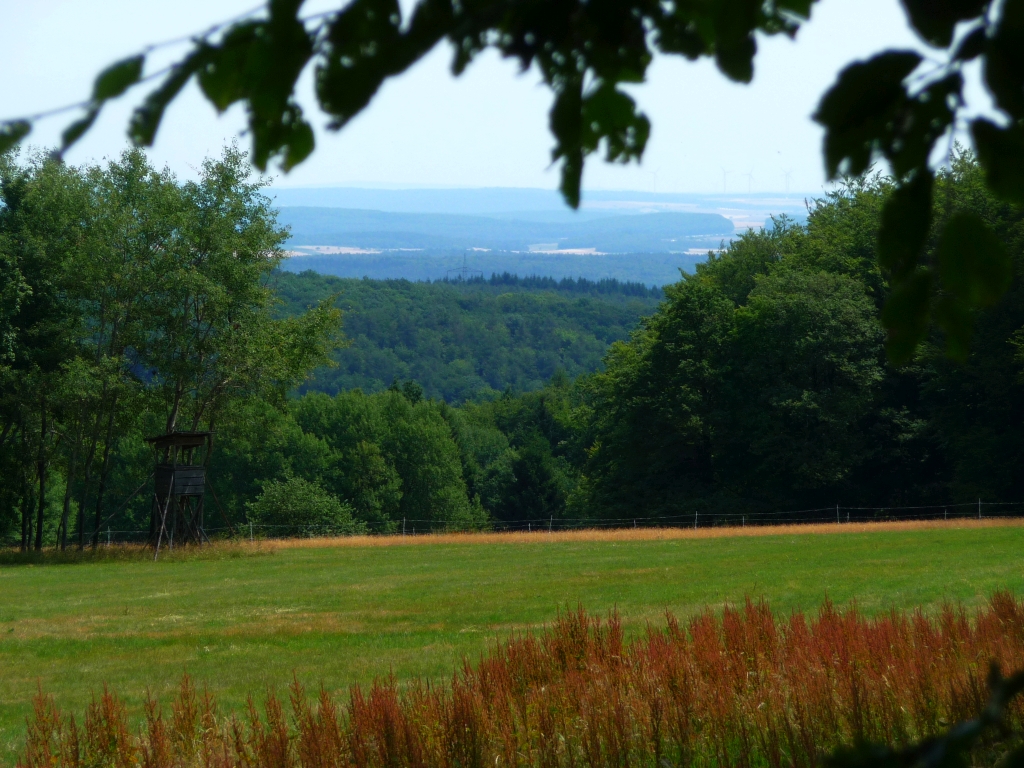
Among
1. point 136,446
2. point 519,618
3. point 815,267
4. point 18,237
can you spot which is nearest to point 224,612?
point 519,618

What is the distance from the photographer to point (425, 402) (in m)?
92.1

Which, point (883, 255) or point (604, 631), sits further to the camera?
point (604, 631)

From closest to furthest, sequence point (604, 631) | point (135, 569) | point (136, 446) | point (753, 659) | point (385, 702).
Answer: point (385, 702) < point (753, 659) < point (604, 631) < point (135, 569) < point (136, 446)

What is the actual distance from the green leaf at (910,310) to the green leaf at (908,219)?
0.06 m

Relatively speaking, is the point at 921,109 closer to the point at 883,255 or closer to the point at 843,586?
the point at 883,255

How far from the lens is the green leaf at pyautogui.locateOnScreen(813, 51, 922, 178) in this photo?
4.87 ft

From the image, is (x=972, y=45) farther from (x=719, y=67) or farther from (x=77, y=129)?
(x=77, y=129)

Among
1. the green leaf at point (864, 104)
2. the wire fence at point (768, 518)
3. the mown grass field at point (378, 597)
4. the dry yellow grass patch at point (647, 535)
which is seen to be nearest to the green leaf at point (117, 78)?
the green leaf at point (864, 104)

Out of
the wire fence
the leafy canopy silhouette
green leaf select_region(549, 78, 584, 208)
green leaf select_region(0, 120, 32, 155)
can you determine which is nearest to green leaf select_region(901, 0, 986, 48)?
the leafy canopy silhouette

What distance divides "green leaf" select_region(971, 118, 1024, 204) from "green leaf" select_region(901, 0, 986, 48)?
13cm

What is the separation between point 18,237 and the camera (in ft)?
118

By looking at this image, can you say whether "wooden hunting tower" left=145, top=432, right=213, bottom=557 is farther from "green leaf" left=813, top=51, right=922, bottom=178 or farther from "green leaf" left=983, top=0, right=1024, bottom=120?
"green leaf" left=983, top=0, right=1024, bottom=120

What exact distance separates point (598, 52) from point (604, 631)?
261 inches

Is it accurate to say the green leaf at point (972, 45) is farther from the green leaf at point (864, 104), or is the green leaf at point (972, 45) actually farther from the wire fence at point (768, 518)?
the wire fence at point (768, 518)
